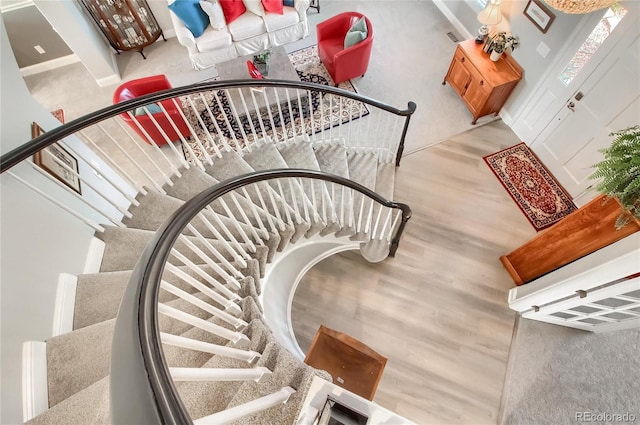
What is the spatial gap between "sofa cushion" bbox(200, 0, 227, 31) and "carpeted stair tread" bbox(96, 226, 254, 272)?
3.27 metres

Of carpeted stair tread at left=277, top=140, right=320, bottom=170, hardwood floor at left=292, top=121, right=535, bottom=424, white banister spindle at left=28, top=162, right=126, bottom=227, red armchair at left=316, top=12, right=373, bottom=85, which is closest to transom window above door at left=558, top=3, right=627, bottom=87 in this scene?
hardwood floor at left=292, top=121, right=535, bottom=424

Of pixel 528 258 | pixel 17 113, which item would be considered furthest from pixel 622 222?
pixel 17 113

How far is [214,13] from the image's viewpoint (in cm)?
430

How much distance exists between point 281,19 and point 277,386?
4585mm

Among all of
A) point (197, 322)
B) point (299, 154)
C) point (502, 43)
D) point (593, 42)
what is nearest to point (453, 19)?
point (502, 43)

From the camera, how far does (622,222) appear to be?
77.4 inches

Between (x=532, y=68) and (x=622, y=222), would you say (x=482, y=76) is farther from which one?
(x=622, y=222)

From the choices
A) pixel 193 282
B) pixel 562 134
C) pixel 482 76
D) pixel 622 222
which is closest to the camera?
pixel 193 282

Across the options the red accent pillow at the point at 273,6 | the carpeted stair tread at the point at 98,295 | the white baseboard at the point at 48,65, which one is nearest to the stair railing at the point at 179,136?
the carpeted stair tread at the point at 98,295

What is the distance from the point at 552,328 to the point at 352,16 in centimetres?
414

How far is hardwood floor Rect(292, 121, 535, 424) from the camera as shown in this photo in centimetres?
283

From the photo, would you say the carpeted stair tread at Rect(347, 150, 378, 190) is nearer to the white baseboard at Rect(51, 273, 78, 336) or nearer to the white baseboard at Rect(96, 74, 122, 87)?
the white baseboard at Rect(51, 273, 78, 336)

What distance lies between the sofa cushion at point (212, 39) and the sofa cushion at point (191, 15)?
0.07 metres

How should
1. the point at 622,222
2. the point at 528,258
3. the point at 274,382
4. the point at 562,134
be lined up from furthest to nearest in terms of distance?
the point at 562,134 → the point at 528,258 → the point at 622,222 → the point at 274,382
